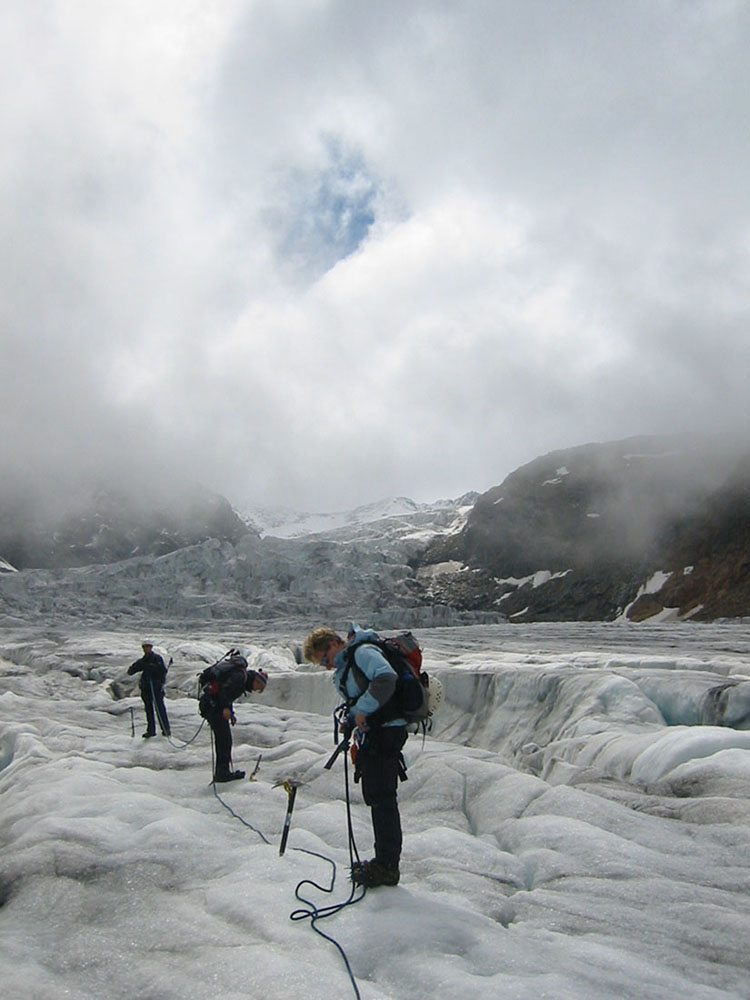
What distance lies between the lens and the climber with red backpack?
857 centimetres

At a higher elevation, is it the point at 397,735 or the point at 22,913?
the point at 397,735

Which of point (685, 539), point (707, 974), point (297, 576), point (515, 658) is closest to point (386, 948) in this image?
point (707, 974)

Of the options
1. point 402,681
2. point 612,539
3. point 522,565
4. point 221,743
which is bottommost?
point 221,743

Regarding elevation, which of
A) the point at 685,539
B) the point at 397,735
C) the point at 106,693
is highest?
the point at 685,539

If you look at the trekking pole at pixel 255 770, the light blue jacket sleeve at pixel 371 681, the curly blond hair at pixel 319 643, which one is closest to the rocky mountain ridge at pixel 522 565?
the trekking pole at pixel 255 770

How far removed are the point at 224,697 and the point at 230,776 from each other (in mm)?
983

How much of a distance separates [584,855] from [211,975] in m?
3.07

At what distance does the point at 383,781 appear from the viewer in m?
4.86

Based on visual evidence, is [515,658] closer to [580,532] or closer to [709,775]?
[709,775]

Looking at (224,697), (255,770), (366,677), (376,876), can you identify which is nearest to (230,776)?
(255,770)

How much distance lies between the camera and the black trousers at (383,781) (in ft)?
15.8

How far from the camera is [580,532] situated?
348 ft

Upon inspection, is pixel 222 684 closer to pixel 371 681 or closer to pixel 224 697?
pixel 224 697

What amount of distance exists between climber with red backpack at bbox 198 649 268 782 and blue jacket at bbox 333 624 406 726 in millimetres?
3698
